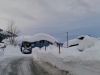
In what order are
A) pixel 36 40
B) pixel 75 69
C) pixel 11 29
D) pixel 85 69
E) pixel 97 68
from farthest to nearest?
1. pixel 11 29
2. pixel 36 40
3. pixel 75 69
4. pixel 85 69
5. pixel 97 68

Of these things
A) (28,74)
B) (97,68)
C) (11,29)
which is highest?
(11,29)

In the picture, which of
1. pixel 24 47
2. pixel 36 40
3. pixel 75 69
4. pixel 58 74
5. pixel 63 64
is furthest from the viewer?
pixel 36 40

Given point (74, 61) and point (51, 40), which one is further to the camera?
point (51, 40)

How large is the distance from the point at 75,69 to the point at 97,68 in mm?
2014

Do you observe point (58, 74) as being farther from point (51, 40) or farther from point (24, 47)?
point (51, 40)

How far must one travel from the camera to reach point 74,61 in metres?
9.85

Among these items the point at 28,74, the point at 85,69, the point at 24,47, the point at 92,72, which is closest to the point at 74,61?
the point at 85,69

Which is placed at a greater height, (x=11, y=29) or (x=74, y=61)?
(x=11, y=29)

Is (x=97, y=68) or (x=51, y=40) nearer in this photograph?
(x=97, y=68)

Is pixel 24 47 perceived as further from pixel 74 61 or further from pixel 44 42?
pixel 44 42

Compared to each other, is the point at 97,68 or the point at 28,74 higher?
the point at 97,68

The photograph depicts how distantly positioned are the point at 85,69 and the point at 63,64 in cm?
271

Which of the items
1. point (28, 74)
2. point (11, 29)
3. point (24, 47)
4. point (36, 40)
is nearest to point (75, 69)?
point (28, 74)

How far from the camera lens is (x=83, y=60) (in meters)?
8.99
